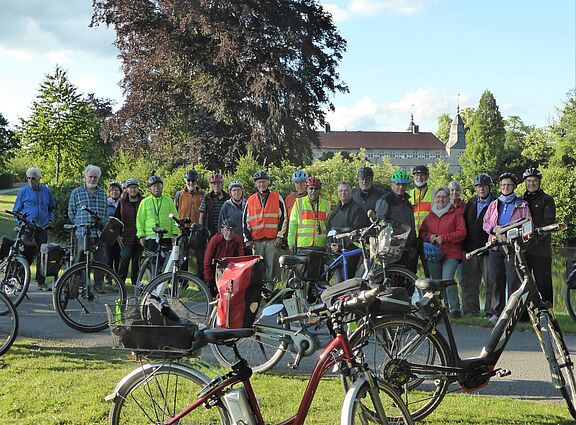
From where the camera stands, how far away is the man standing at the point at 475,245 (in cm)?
964

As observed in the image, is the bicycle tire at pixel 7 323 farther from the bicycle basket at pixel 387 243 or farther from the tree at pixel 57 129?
the tree at pixel 57 129

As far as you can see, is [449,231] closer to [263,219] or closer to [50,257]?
[263,219]

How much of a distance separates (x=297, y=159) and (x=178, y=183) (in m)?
9.32

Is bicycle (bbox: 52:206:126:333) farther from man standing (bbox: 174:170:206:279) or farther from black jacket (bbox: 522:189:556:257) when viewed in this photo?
black jacket (bbox: 522:189:556:257)

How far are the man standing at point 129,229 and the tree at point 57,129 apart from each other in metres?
20.3

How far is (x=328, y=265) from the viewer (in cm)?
833

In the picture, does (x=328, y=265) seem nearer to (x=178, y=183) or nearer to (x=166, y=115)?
(x=178, y=183)

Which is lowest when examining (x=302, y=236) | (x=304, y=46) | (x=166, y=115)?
(x=302, y=236)

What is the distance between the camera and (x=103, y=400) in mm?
5430

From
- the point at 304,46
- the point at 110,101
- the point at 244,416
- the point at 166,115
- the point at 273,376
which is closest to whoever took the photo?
the point at 244,416

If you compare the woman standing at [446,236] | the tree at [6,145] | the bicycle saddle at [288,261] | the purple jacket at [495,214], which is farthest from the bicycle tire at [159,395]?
the tree at [6,145]

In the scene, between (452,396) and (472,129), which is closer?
(452,396)

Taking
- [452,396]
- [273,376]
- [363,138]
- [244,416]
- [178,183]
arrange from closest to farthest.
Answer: [244,416]
[452,396]
[273,376]
[178,183]
[363,138]

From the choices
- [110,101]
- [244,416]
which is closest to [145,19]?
[110,101]
